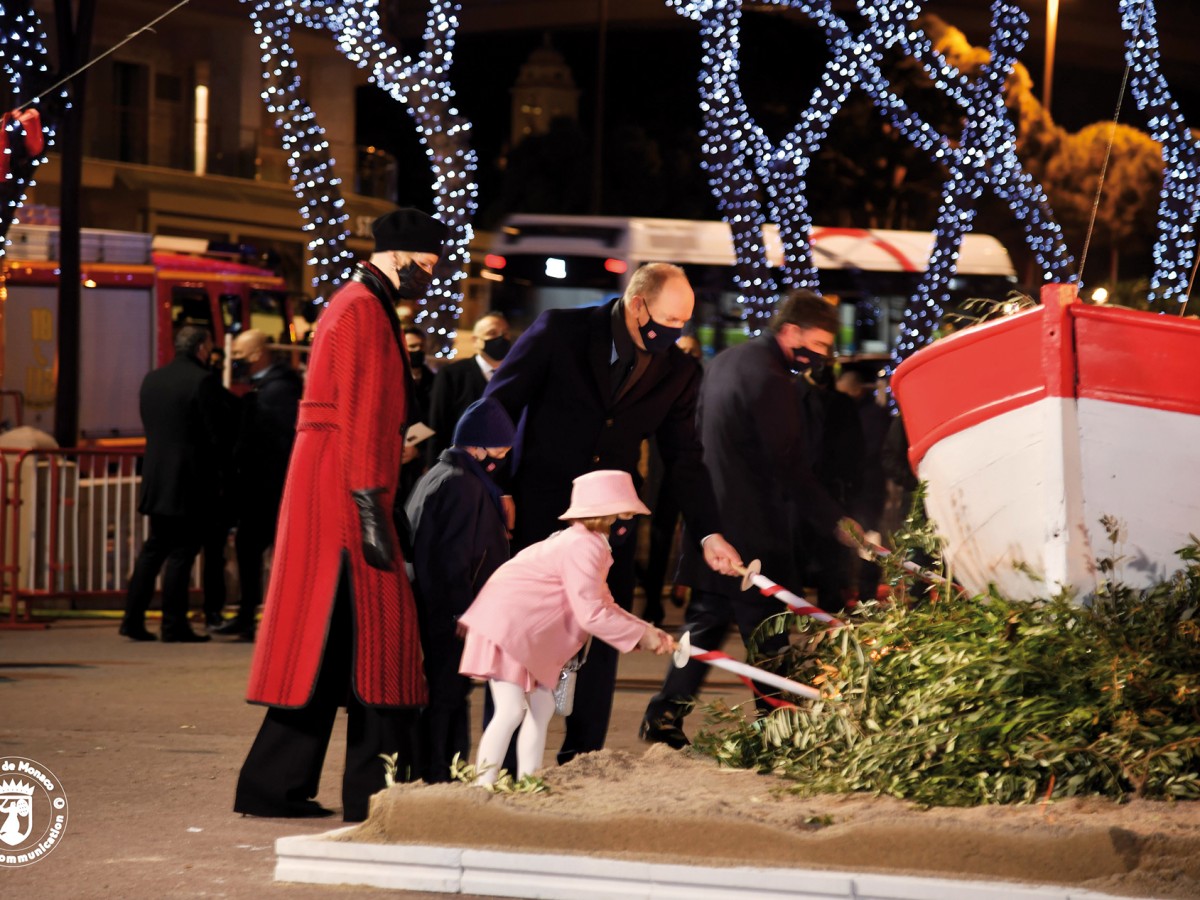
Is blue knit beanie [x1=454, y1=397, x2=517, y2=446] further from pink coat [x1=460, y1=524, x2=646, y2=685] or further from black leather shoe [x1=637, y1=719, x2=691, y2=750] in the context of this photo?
black leather shoe [x1=637, y1=719, x2=691, y2=750]

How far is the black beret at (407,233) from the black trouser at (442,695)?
1433 millimetres

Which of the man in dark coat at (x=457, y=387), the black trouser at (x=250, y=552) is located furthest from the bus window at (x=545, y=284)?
the man in dark coat at (x=457, y=387)

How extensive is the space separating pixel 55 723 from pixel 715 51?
14.6 metres

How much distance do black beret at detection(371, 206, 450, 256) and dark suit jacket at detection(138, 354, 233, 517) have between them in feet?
19.5

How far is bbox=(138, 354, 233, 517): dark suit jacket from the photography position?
1196 cm

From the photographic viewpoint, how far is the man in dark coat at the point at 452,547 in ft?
22.0

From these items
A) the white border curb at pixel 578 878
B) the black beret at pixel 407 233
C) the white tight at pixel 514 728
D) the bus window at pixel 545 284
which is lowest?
the white border curb at pixel 578 878

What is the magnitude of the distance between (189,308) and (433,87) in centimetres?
661

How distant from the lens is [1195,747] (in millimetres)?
5758

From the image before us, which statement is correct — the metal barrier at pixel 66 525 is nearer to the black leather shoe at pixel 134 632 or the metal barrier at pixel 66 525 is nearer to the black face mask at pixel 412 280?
the black leather shoe at pixel 134 632

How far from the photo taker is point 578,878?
5.30m

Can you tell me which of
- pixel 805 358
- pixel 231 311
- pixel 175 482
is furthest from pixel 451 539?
pixel 231 311

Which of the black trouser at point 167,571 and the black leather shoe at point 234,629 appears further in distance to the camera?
the black leather shoe at point 234,629

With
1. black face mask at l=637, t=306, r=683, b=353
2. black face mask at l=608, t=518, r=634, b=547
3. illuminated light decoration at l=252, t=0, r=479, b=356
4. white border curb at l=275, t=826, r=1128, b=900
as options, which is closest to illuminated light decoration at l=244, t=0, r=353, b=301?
illuminated light decoration at l=252, t=0, r=479, b=356
